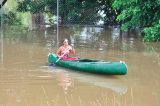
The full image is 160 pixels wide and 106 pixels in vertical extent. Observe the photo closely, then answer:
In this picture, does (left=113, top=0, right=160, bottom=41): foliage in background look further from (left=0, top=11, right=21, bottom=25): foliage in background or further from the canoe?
(left=0, top=11, right=21, bottom=25): foliage in background

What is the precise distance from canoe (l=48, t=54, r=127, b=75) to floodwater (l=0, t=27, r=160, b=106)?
0.18m

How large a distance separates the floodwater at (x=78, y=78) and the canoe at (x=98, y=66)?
0.18 metres

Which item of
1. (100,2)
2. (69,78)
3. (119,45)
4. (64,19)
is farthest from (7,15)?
(69,78)

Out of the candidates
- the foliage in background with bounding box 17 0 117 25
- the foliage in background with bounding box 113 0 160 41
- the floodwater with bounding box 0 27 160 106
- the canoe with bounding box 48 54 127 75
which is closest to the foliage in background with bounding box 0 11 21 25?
the foliage in background with bounding box 17 0 117 25

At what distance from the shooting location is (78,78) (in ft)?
43.3

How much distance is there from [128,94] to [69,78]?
93.1 inches

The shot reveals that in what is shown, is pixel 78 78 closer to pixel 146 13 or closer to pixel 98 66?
pixel 98 66

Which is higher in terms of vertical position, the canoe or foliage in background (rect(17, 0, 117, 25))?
foliage in background (rect(17, 0, 117, 25))

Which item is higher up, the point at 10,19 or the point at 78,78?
the point at 10,19

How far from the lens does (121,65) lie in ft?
41.5

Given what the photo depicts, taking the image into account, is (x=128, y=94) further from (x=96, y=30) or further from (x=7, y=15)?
(x=7, y=15)

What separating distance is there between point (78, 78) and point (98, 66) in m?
0.66

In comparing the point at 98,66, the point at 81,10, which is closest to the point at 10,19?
the point at 81,10

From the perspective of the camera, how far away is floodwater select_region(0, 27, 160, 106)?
10.7 m
